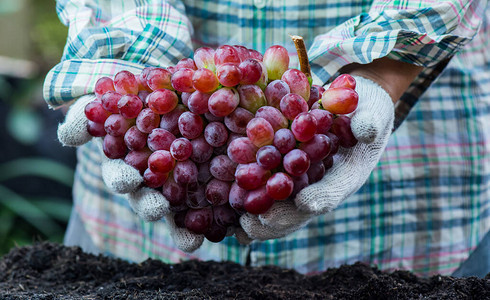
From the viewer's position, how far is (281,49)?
94 centimetres

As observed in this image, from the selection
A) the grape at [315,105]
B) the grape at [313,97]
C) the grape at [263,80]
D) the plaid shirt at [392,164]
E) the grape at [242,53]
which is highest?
the grape at [242,53]

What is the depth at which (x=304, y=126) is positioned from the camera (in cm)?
83

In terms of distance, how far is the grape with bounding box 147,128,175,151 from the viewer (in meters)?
0.91

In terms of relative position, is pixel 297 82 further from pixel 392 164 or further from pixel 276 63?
pixel 392 164

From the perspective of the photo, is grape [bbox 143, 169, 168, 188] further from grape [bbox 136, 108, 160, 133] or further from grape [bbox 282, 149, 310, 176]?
grape [bbox 282, 149, 310, 176]

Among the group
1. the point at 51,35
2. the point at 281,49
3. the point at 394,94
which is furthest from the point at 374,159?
the point at 51,35

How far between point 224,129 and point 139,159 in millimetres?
171

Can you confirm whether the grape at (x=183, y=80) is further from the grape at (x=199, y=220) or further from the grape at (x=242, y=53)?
the grape at (x=199, y=220)

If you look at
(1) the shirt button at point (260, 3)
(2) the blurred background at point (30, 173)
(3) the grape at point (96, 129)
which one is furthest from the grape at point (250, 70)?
(2) the blurred background at point (30, 173)

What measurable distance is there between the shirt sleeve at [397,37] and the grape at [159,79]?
1.33 feet

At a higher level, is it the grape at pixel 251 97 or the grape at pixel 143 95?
the grape at pixel 251 97

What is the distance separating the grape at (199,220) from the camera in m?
0.95

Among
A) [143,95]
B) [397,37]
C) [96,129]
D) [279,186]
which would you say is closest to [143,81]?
[143,95]

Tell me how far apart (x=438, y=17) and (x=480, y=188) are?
2.27 ft
